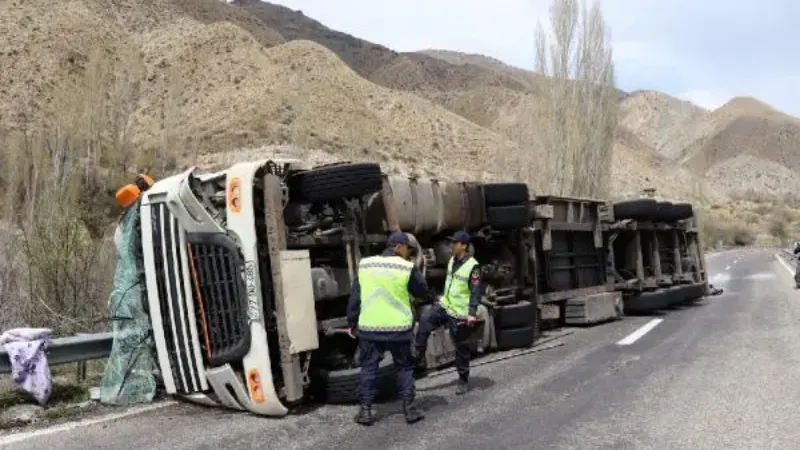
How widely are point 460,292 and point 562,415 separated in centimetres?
187

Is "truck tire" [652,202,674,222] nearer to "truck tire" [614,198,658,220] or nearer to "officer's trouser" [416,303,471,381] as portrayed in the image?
"truck tire" [614,198,658,220]

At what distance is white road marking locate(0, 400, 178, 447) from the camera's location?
554cm

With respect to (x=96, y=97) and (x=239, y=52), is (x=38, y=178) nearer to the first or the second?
(x=96, y=97)

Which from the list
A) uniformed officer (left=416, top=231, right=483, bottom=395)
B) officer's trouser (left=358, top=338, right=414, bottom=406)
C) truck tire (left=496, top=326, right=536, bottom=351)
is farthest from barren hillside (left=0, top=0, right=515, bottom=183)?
officer's trouser (left=358, top=338, right=414, bottom=406)

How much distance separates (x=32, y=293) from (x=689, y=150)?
14621 centimetres

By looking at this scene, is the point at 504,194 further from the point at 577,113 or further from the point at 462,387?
the point at 577,113

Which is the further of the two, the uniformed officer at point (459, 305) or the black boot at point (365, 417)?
the uniformed officer at point (459, 305)

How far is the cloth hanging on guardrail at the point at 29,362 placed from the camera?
6254mm

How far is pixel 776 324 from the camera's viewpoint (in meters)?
11.0

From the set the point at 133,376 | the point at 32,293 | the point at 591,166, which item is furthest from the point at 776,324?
the point at 591,166

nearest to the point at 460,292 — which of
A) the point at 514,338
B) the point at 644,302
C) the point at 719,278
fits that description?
the point at 514,338

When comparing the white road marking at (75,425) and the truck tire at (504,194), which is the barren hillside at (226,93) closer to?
the truck tire at (504,194)

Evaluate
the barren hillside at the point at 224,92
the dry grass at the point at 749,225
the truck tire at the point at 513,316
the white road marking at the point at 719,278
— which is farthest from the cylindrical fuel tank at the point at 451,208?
the dry grass at the point at 749,225

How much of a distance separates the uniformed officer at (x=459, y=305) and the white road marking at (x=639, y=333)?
3302mm
